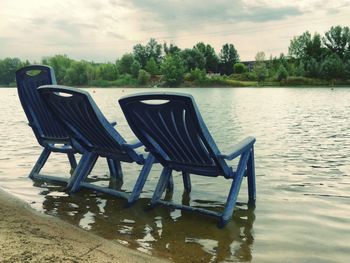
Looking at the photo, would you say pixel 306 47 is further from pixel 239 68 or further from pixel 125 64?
pixel 125 64

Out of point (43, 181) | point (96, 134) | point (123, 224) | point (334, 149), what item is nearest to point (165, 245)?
point (123, 224)

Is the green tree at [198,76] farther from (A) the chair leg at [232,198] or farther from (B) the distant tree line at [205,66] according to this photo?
(A) the chair leg at [232,198]

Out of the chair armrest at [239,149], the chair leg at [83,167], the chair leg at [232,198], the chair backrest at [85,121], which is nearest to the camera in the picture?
the chair armrest at [239,149]

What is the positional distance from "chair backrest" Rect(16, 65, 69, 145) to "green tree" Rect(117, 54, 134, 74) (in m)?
140

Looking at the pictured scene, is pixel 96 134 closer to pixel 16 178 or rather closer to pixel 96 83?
pixel 16 178

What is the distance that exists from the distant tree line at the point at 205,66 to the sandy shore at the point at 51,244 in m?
111

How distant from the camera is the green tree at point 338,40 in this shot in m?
120

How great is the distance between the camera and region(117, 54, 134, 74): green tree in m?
146

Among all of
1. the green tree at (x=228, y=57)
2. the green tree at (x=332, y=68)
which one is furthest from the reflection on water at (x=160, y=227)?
the green tree at (x=228, y=57)

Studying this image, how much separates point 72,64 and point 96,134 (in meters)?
138

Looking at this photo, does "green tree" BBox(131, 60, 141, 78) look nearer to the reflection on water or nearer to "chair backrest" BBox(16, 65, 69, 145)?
"chair backrest" BBox(16, 65, 69, 145)

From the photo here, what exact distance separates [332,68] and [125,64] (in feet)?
217

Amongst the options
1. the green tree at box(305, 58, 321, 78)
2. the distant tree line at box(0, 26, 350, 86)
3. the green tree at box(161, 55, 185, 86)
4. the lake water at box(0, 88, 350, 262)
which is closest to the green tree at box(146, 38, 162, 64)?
the distant tree line at box(0, 26, 350, 86)

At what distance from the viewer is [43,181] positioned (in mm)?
7355
